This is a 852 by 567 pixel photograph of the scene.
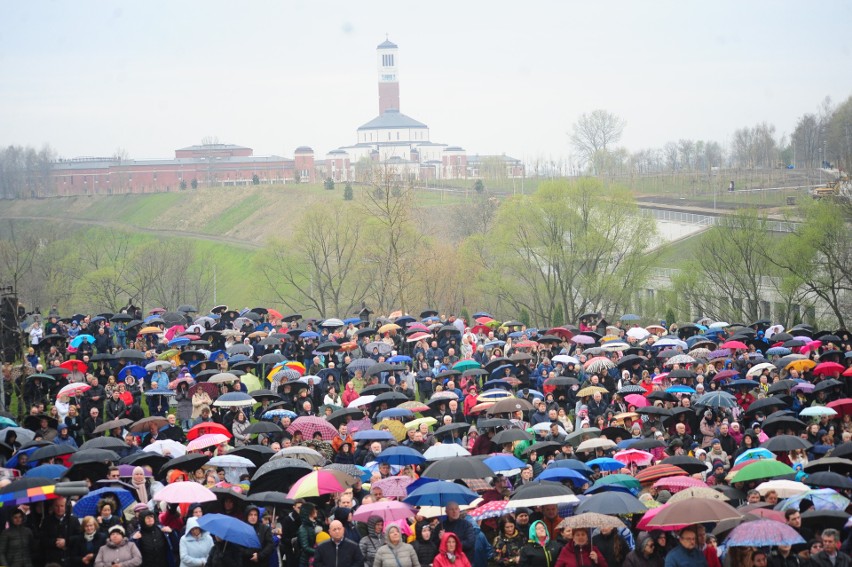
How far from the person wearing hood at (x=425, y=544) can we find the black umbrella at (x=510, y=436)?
3.92m

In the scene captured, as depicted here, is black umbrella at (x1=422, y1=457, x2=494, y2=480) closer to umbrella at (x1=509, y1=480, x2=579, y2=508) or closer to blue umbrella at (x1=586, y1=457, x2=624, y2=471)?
umbrella at (x1=509, y1=480, x2=579, y2=508)

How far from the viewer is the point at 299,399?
2041 centimetres

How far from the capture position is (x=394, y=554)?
34.0ft

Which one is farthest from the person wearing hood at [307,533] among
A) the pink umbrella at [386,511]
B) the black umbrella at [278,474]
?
the black umbrella at [278,474]

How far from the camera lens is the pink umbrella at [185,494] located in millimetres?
11633

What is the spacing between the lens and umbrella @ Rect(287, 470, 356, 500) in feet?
39.7

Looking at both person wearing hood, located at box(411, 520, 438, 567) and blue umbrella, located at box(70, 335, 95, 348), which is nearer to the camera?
person wearing hood, located at box(411, 520, 438, 567)

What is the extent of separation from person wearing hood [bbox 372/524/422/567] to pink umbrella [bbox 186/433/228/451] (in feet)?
17.4

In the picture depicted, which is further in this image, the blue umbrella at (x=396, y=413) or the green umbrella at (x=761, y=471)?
the blue umbrella at (x=396, y=413)

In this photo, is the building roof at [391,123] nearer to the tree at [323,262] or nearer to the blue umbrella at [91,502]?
the tree at [323,262]

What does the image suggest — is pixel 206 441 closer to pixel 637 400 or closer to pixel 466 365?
pixel 637 400

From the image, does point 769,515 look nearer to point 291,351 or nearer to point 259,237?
point 291,351

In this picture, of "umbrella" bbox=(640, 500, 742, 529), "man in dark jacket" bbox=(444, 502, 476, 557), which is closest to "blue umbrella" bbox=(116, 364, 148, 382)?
"man in dark jacket" bbox=(444, 502, 476, 557)

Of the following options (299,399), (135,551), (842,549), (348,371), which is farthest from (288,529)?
(348,371)
